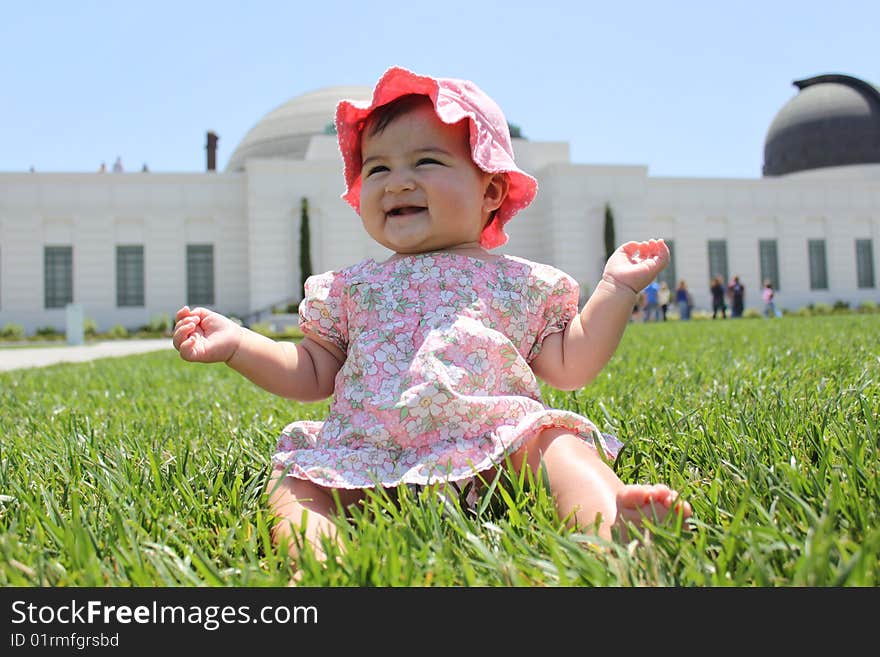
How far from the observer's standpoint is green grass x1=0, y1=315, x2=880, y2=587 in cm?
103

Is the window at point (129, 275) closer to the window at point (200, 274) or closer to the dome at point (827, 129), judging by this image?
the window at point (200, 274)

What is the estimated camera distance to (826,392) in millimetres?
2543

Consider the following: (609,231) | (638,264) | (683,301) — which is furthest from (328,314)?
(609,231)

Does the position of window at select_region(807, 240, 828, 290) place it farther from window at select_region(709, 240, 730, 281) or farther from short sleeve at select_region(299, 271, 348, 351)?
short sleeve at select_region(299, 271, 348, 351)

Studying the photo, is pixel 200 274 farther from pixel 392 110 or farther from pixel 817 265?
pixel 392 110

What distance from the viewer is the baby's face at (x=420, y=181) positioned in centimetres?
175

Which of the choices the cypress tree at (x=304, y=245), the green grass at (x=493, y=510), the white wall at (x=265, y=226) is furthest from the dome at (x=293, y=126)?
the green grass at (x=493, y=510)

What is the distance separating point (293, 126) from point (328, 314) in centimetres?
3511

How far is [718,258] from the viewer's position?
29.1m

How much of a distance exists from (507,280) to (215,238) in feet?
87.1

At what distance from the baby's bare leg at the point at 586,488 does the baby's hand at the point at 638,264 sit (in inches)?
17.1

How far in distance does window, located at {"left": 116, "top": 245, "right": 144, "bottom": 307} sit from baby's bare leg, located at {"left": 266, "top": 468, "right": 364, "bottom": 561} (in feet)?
88.0

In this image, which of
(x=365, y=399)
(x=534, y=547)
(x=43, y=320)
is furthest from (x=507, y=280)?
(x=43, y=320)
